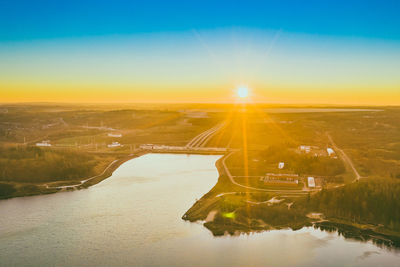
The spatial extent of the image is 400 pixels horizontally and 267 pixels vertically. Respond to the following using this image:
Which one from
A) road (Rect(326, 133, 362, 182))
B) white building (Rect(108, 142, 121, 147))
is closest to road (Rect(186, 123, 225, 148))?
white building (Rect(108, 142, 121, 147))

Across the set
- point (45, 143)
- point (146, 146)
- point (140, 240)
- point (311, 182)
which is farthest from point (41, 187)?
point (45, 143)

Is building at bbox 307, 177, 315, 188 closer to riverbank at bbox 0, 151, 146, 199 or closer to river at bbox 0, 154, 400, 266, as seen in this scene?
river at bbox 0, 154, 400, 266

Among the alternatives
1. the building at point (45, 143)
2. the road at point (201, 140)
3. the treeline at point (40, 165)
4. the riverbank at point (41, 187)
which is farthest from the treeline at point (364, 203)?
the building at point (45, 143)

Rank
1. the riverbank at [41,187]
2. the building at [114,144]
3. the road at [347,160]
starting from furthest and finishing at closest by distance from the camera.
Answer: the building at [114,144] < the road at [347,160] < the riverbank at [41,187]

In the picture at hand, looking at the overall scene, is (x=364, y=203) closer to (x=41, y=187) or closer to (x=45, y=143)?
(x=41, y=187)

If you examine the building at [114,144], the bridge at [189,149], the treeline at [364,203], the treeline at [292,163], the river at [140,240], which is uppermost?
the building at [114,144]

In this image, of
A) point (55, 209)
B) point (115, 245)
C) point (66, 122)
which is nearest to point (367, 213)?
point (115, 245)

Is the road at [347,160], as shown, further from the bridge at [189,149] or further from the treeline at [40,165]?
the treeline at [40,165]
